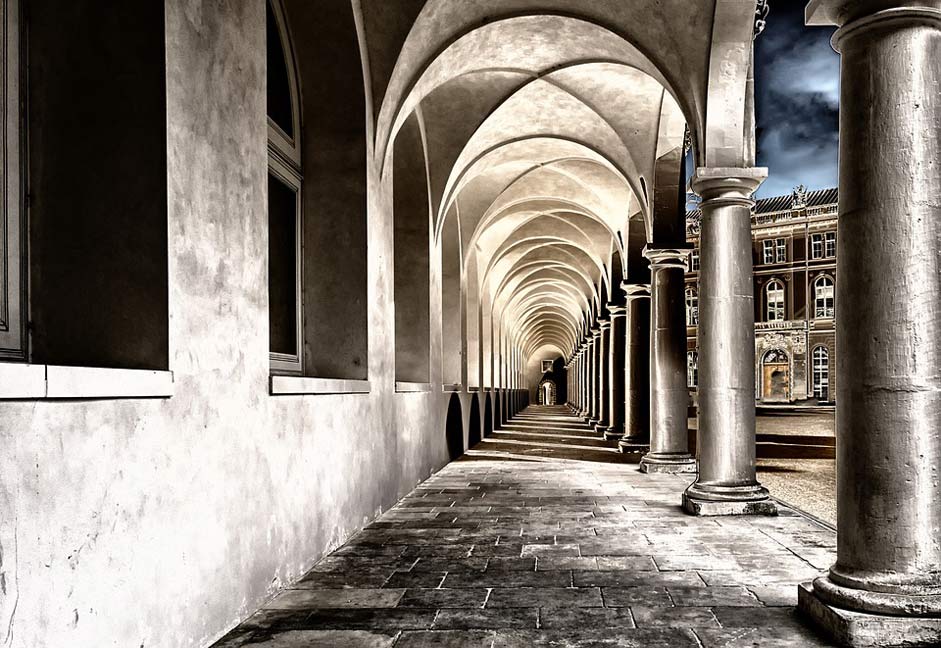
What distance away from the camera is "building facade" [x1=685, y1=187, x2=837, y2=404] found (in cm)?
4275

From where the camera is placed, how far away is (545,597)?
4.31 m

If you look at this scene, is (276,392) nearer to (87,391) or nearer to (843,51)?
(87,391)

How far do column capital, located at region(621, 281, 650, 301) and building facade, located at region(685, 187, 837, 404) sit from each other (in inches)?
1162

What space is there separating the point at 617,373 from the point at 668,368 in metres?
7.07

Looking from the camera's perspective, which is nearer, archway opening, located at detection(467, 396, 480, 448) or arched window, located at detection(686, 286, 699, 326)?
archway opening, located at detection(467, 396, 480, 448)

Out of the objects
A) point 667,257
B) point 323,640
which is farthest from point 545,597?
point 667,257

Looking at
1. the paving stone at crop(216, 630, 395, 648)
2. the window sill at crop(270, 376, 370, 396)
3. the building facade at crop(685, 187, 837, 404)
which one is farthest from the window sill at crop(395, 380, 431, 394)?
the building facade at crop(685, 187, 837, 404)

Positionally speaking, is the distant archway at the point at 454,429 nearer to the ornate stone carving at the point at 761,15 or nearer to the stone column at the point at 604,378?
the ornate stone carving at the point at 761,15

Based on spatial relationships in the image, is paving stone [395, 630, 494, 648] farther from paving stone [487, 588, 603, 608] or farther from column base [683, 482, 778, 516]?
column base [683, 482, 778, 516]

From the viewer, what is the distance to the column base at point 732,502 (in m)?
6.92

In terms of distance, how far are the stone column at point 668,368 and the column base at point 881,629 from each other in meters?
6.73

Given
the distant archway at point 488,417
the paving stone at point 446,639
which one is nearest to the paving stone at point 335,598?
the paving stone at point 446,639

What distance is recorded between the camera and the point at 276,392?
448 centimetres

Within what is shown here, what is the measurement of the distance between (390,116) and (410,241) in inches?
127
